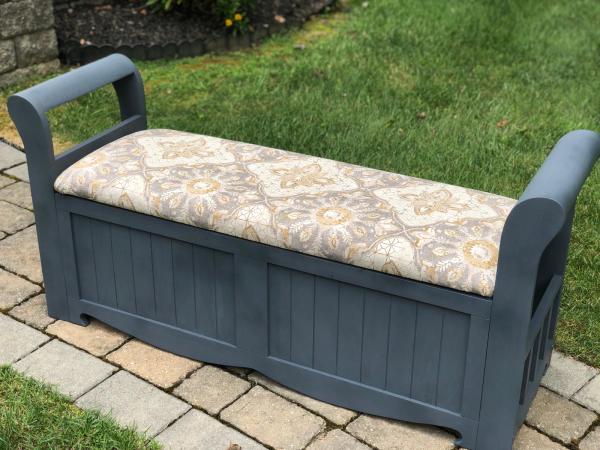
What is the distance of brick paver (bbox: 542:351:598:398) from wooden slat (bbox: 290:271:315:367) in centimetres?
106

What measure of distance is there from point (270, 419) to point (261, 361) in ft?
0.84

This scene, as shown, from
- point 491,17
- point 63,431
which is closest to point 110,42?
point 491,17

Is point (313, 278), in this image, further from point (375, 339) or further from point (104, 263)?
point (104, 263)

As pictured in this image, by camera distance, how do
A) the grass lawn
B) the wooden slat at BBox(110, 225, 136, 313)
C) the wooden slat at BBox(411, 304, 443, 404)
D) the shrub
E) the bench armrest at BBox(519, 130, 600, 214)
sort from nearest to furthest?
1. the bench armrest at BBox(519, 130, 600, 214)
2. the wooden slat at BBox(411, 304, 443, 404)
3. the wooden slat at BBox(110, 225, 136, 313)
4. the grass lawn
5. the shrub

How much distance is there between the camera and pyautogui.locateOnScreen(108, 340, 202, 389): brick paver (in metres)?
3.71

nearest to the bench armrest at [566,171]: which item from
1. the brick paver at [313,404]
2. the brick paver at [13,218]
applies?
the brick paver at [313,404]

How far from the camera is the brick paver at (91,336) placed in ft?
12.8

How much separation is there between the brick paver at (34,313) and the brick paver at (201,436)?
3.34ft

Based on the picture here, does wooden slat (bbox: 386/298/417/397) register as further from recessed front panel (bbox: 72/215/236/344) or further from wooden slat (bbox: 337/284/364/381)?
recessed front panel (bbox: 72/215/236/344)

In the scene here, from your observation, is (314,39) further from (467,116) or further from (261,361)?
(261,361)

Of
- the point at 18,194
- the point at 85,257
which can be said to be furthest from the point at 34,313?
the point at 18,194

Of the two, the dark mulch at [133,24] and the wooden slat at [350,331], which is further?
the dark mulch at [133,24]

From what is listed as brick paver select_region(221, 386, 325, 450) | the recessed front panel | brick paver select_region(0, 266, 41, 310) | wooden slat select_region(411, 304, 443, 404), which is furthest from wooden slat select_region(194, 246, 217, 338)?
brick paver select_region(0, 266, 41, 310)

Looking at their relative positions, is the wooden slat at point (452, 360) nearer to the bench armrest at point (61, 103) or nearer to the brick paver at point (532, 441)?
the brick paver at point (532, 441)
